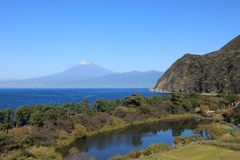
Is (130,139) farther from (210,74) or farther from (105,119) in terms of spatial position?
(210,74)

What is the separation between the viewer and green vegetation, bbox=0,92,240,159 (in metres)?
26.7

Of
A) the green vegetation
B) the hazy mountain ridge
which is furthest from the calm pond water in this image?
the hazy mountain ridge

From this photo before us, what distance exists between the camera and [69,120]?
140 feet

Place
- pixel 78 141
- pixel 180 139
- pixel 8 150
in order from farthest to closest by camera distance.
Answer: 1. pixel 78 141
2. pixel 180 139
3. pixel 8 150

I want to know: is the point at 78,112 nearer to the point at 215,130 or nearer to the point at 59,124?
the point at 59,124

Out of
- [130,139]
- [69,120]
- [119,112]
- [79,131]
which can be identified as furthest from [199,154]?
[119,112]

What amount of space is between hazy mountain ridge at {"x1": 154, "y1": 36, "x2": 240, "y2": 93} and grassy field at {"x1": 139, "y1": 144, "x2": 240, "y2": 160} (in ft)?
366

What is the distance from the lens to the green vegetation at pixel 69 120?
87.6 feet

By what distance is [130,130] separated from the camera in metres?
48.5

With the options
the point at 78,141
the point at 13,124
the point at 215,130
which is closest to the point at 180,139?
the point at 215,130

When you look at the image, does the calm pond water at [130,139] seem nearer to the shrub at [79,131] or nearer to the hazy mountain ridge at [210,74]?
the shrub at [79,131]

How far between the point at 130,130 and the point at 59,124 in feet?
56.8

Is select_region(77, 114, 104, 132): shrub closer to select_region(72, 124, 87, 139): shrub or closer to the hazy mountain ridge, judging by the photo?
select_region(72, 124, 87, 139): shrub

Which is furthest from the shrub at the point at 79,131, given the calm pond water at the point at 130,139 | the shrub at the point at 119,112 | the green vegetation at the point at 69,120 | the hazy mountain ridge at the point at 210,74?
the hazy mountain ridge at the point at 210,74
